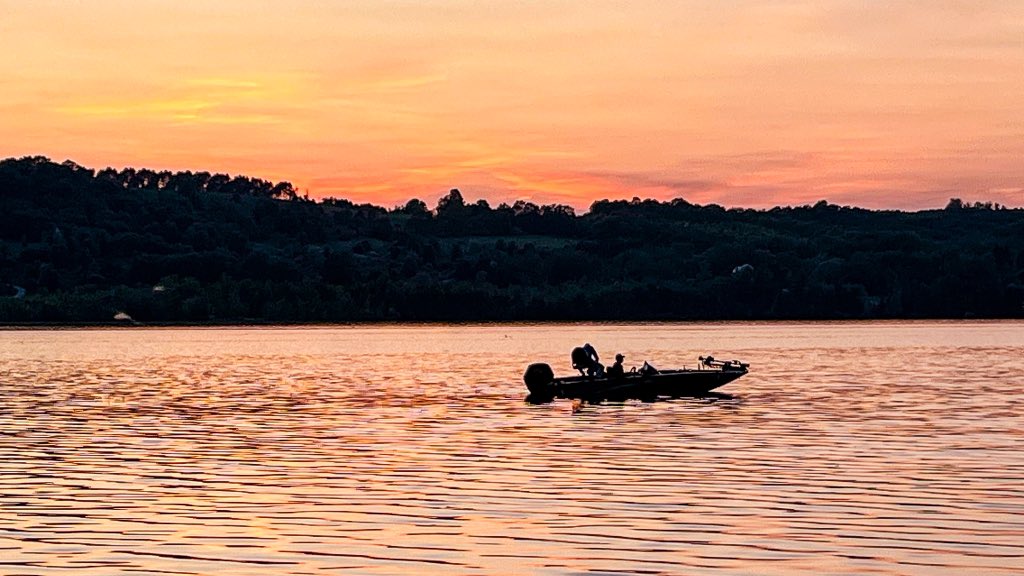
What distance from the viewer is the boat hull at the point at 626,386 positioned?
69.9 meters

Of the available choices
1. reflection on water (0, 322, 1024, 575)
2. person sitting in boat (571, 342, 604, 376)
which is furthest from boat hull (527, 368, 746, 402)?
reflection on water (0, 322, 1024, 575)

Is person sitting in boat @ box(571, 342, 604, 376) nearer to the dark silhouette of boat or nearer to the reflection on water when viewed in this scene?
the dark silhouette of boat

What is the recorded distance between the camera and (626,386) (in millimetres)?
70250

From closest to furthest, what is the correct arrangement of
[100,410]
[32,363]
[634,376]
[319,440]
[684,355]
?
[319,440] < [100,410] < [634,376] < [32,363] < [684,355]

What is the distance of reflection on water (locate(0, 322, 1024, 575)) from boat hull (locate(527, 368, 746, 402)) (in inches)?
59.7

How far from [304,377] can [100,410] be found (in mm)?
32500

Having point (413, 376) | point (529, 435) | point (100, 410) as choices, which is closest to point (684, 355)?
point (413, 376)

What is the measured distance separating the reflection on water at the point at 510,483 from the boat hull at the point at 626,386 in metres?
1.52

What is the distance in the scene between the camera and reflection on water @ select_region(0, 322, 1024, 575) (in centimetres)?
2797

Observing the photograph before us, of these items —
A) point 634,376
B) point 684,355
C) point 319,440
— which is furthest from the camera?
point 684,355

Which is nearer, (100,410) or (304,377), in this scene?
(100,410)

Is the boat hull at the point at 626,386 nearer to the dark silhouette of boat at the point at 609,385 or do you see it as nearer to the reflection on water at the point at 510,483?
the dark silhouette of boat at the point at 609,385

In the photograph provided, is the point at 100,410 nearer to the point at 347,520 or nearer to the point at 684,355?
the point at 347,520

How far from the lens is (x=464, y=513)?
1300 inches
